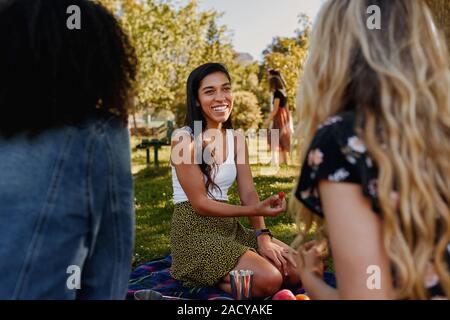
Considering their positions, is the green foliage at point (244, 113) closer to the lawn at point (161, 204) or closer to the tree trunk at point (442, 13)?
the lawn at point (161, 204)

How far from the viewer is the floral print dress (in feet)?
A: 5.32

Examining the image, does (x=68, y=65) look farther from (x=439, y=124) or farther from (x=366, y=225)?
(x=439, y=124)

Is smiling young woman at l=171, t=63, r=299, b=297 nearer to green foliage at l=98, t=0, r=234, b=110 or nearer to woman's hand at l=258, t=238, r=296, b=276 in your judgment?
woman's hand at l=258, t=238, r=296, b=276

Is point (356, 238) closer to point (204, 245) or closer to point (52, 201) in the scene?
point (52, 201)

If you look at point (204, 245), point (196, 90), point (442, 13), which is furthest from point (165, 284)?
point (442, 13)

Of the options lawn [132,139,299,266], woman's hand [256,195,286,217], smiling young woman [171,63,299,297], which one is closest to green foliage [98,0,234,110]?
lawn [132,139,299,266]

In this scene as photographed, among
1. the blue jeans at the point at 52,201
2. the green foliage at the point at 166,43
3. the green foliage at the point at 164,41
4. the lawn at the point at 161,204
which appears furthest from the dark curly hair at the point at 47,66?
the green foliage at the point at 164,41

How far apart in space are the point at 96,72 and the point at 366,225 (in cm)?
96

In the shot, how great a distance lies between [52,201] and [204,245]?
2.10 meters

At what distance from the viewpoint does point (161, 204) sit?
25.0ft

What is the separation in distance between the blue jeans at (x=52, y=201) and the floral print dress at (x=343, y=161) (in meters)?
0.63

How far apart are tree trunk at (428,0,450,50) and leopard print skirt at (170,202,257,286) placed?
256 cm

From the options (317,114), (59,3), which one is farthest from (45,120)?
(317,114)

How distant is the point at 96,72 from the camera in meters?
1.64
